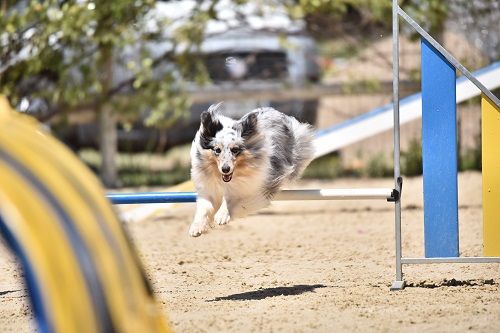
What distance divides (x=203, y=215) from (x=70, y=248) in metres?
2.73

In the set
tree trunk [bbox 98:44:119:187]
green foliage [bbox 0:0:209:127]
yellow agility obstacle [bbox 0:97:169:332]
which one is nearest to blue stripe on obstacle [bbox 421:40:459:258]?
yellow agility obstacle [bbox 0:97:169:332]

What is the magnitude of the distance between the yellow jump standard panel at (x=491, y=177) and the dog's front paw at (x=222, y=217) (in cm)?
134

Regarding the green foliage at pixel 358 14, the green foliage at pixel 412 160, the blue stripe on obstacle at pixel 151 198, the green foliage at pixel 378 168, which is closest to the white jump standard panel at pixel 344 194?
the blue stripe on obstacle at pixel 151 198

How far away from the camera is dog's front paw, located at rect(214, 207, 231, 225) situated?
17.1 feet

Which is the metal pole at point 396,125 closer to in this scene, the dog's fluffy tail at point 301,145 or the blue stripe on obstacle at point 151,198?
the dog's fluffy tail at point 301,145

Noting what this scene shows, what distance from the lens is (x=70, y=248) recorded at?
2557mm

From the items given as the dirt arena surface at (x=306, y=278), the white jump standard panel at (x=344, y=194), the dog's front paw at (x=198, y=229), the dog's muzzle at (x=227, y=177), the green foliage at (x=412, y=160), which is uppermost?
the dog's muzzle at (x=227, y=177)

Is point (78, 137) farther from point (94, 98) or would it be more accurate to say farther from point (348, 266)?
point (348, 266)

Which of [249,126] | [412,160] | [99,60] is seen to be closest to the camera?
[249,126]

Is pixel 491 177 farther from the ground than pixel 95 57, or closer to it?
closer to it

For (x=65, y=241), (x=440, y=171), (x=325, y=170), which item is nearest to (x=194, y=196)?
(x=440, y=171)

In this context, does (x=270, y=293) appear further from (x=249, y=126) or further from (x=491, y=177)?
(x=491, y=177)

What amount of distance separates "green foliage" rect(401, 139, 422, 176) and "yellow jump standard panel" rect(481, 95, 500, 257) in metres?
6.05

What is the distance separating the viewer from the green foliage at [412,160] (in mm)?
11328
